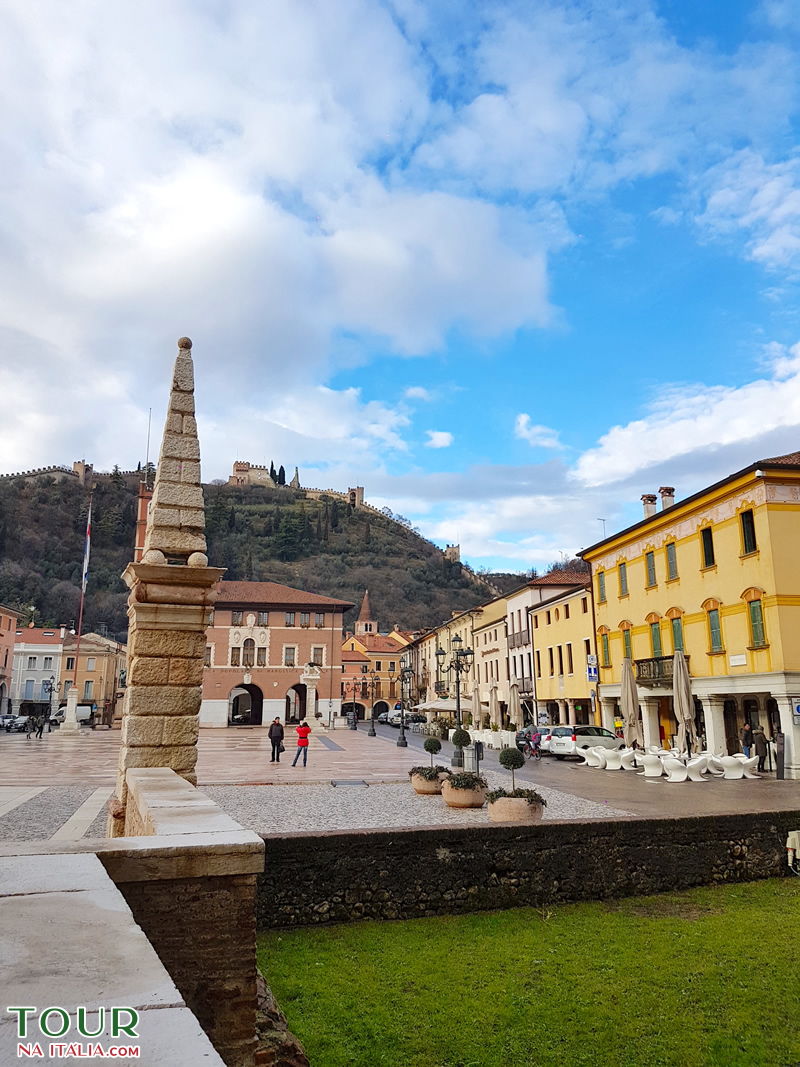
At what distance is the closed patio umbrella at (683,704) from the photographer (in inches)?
952

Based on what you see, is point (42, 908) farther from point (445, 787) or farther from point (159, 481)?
point (445, 787)

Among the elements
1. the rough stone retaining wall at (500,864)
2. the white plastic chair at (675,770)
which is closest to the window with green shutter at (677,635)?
the white plastic chair at (675,770)

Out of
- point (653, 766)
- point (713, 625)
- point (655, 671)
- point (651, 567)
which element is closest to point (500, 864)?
point (653, 766)

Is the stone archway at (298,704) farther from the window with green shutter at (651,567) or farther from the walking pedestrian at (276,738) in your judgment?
the window with green shutter at (651,567)

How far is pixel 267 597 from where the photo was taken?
58250mm

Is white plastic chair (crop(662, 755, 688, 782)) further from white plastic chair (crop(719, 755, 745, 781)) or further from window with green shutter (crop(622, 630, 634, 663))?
window with green shutter (crop(622, 630, 634, 663))

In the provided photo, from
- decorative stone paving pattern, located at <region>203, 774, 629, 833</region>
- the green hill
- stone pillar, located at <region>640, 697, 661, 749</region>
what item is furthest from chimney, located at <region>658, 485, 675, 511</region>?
the green hill

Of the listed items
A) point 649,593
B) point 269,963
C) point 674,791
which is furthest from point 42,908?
point 649,593

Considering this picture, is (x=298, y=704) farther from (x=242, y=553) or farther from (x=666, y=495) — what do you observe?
(x=242, y=553)

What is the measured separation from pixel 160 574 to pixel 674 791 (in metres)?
14.7

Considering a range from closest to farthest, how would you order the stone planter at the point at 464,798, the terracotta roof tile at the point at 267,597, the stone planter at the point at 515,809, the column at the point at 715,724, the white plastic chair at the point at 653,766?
the stone planter at the point at 515,809 → the stone planter at the point at 464,798 → the white plastic chair at the point at 653,766 → the column at the point at 715,724 → the terracotta roof tile at the point at 267,597

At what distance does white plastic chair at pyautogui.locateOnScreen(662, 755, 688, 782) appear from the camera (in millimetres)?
20219

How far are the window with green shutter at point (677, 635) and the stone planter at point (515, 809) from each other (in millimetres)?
17582

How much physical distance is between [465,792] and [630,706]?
13793 millimetres
